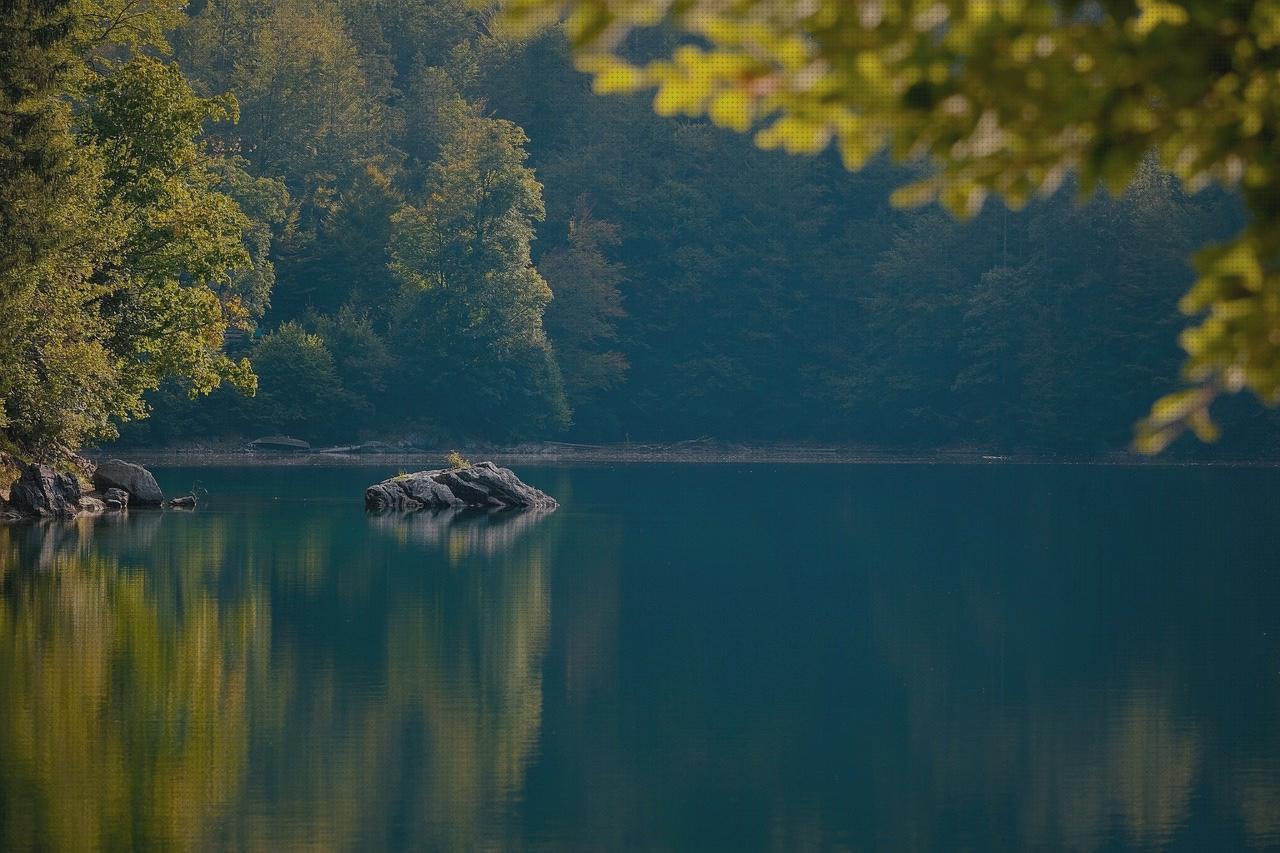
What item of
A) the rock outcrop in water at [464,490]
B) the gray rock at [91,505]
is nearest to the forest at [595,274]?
the rock outcrop in water at [464,490]

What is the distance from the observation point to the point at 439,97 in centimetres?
8012

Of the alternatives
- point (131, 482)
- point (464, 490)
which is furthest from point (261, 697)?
point (464, 490)

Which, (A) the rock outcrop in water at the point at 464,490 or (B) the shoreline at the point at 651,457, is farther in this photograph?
(B) the shoreline at the point at 651,457

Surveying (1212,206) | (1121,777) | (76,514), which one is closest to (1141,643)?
(1121,777)

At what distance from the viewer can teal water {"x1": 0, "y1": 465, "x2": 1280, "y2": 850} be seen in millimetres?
11523

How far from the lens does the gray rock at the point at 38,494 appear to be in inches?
1380

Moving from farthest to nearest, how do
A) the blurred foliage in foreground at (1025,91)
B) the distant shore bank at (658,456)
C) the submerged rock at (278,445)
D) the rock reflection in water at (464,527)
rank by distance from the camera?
the submerged rock at (278,445), the distant shore bank at (658,456), the rock reflection in water at (464,527), the blurred foliage in foreground at (1025,91)

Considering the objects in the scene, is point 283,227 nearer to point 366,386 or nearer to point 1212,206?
point 366,386

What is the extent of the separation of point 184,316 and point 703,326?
4909cm

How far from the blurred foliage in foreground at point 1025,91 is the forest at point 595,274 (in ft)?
172

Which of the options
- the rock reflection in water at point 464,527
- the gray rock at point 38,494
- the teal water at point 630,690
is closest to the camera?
the teal water at point 630,690

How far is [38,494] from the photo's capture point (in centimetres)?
3509

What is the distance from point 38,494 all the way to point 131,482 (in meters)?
3.61

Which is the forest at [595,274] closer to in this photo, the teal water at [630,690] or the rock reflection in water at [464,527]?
the rock reflection in water at [464,527]
